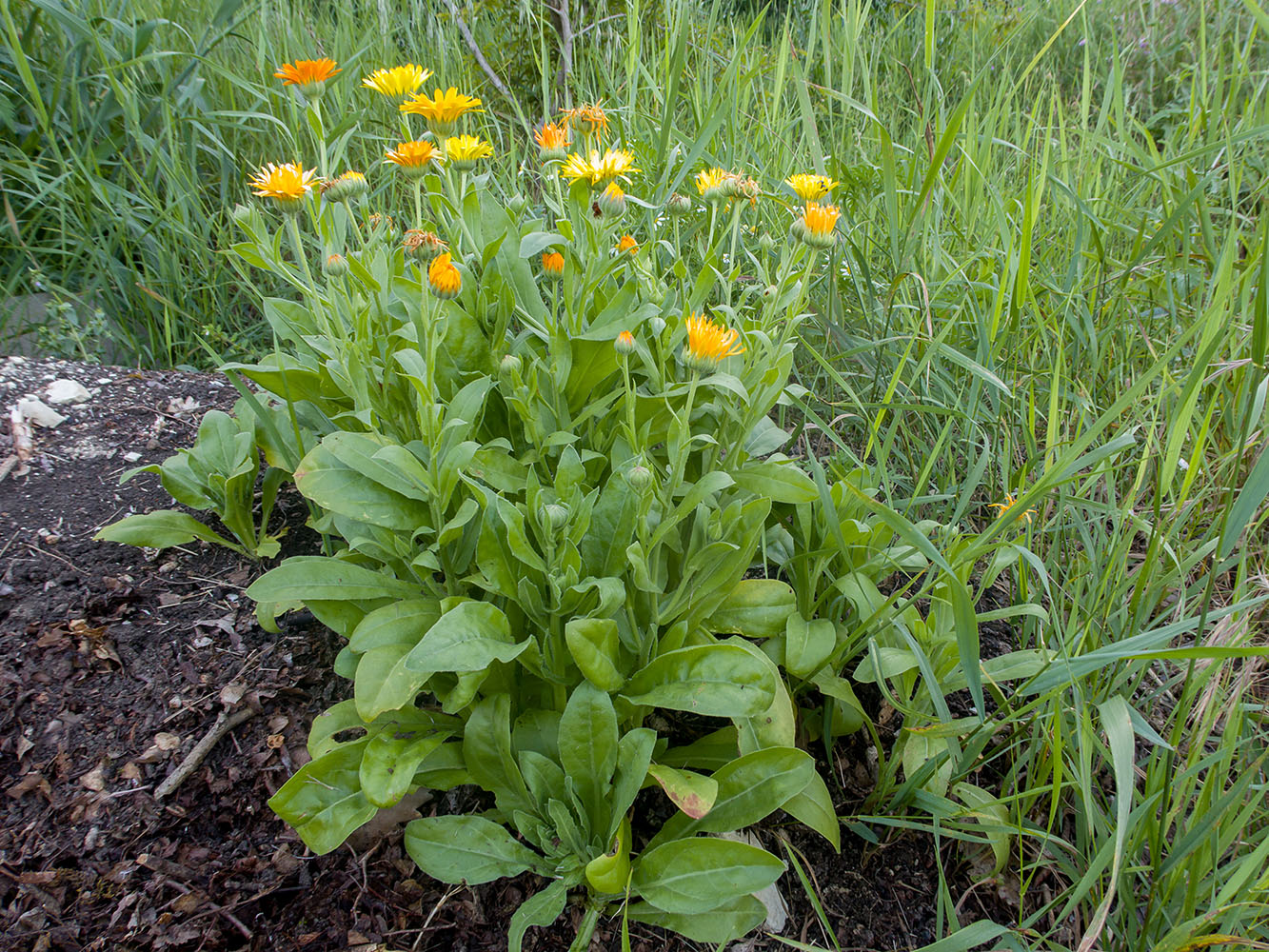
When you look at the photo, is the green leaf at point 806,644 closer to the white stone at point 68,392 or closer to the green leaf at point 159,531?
the green leaf at point 159,531

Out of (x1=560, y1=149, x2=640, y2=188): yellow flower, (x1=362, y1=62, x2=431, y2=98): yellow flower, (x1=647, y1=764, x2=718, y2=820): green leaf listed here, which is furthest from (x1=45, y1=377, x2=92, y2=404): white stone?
(x1=647, y1=764, x2=718, y2=820): green leaf

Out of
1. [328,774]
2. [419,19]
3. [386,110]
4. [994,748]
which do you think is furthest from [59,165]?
[994,748]

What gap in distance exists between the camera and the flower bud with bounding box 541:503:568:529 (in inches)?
48.8

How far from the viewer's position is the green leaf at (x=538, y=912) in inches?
46.6

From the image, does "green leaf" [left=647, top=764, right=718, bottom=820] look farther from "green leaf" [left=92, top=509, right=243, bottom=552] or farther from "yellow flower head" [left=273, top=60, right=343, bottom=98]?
"yellow flower head" [left=273, top=60, right=343, bottom=98]

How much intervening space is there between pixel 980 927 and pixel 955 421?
1.17 meters

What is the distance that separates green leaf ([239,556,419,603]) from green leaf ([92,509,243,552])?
0.48 m

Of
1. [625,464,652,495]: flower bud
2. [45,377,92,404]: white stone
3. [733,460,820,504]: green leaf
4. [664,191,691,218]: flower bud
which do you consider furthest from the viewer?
[45,377,92,404]: white stone

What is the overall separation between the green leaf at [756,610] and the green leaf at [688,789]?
0.29 metres

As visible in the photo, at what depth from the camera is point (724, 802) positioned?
4.29 ft

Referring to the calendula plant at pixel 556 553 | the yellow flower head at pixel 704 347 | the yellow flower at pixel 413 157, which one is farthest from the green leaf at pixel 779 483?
the yellow flower at pixel 413 157

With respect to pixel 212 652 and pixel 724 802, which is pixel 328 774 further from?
pixel 724 802

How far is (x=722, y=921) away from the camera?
47.9 inches

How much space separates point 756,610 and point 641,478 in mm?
395
